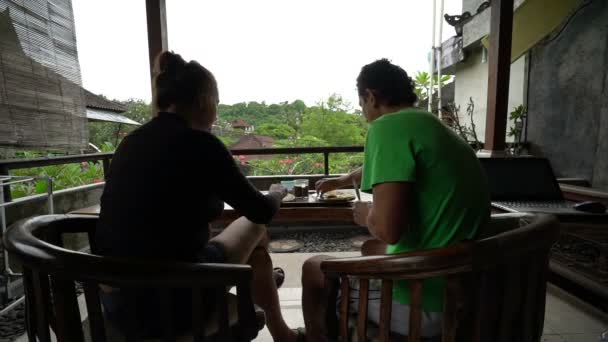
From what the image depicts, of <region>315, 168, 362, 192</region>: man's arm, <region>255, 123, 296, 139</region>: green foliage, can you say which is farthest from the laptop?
<region>255, 123, 296, 139</region>: green foliage

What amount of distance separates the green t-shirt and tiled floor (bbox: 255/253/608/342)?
1078mm

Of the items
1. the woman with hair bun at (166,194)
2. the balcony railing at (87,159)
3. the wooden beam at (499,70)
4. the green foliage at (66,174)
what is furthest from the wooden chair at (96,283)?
the green foliage at (66,174)

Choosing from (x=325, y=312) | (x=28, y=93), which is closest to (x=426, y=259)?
(x=325, y=312)

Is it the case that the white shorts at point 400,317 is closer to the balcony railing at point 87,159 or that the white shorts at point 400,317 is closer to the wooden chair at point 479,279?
the wooden chair at point 479,279

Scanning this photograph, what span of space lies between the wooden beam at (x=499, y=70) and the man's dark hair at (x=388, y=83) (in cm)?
209

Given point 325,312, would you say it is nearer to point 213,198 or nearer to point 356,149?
point 213,198

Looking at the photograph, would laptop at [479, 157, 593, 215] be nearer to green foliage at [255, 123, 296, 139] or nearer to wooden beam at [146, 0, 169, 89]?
wooden beam at [146, 0, 169, 89]

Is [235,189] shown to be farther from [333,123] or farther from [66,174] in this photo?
[333,123]

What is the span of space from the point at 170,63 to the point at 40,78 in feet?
6.32

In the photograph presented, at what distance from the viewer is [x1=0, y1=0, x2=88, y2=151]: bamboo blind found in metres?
2.05

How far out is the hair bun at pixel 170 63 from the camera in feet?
3.49

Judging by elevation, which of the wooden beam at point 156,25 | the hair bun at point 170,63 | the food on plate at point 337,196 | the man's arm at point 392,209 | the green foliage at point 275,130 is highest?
the wooden beam at point 156,25

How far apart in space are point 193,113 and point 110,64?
1283 cm

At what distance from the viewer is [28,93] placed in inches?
86.5
